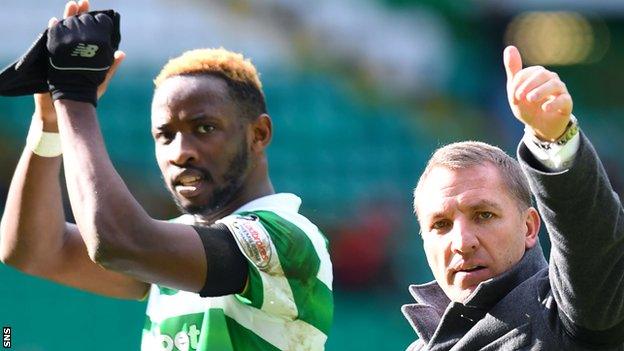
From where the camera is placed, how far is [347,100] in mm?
11547

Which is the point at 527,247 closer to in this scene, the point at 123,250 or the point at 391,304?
the point at 123,250

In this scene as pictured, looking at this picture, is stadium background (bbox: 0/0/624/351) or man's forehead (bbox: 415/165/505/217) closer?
man's forehead (bbox: 415/165/505/217)

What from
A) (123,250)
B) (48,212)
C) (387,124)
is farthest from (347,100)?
(123,250)

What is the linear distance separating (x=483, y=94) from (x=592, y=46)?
4.64ft

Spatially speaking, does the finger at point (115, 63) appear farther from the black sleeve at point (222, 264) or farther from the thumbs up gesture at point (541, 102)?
the thumbs up gesture at point (541, 102)

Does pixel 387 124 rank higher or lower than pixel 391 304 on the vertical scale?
higher

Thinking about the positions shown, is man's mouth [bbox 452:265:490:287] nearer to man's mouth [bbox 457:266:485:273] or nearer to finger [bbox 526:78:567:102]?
man's mouth [bbox 457:266:485:273]

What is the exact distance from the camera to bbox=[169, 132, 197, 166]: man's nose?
3621 millimetres

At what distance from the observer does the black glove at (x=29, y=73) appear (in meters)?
3.43

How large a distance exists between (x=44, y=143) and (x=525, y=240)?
167 cm

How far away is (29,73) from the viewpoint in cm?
346

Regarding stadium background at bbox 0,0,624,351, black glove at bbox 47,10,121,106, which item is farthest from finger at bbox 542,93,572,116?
stadium background at bbox 0,0,624,351

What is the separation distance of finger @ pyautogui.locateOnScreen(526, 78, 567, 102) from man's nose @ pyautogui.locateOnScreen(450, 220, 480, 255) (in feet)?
1.57

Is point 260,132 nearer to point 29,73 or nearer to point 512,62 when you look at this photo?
point 29,73
